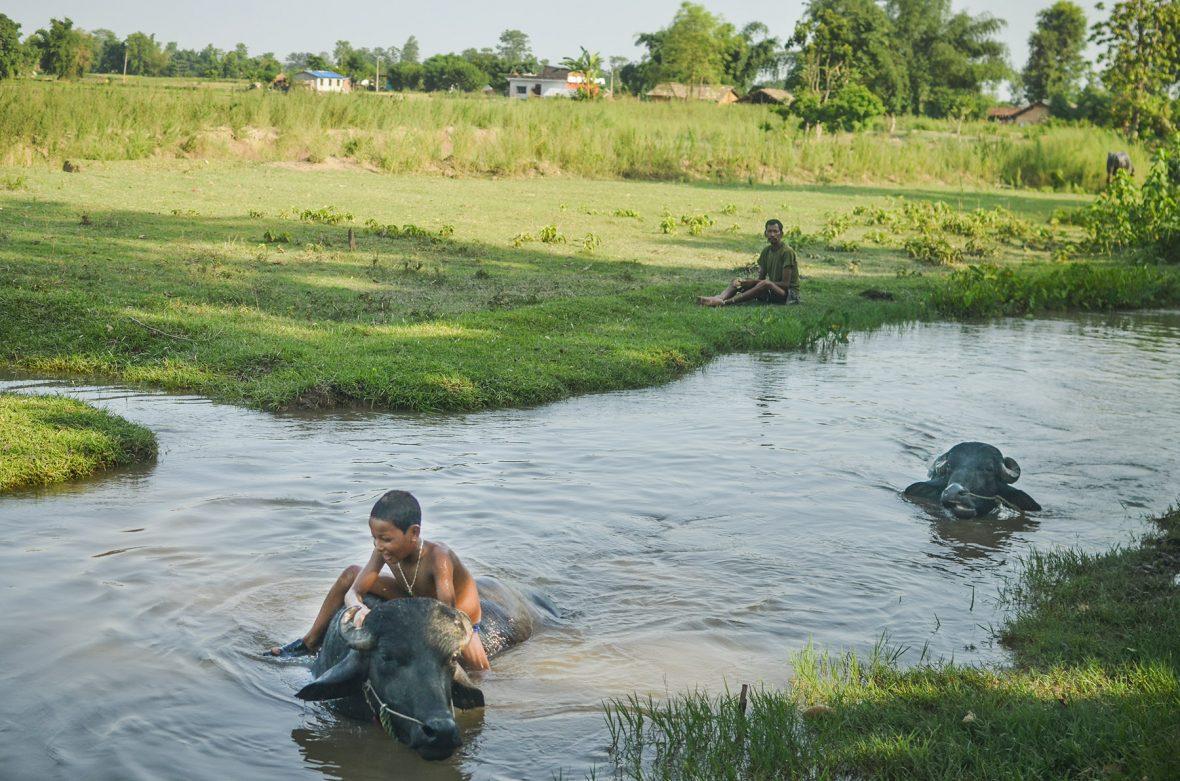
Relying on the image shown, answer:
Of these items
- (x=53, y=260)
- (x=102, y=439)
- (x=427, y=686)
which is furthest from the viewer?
(x=53, y=260)

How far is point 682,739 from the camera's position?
4617 mm

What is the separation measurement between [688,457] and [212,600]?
420cm

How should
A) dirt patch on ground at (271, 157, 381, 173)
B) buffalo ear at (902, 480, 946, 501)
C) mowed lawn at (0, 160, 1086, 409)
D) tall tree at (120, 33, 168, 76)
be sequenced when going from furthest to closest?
tall tree at (120, 33, 168, 76) < dirt patch on ground at (271, 157, 381, 173) < mowed lawn at (0, 160, 1086, 409) < buffalo ear at (902, 480, 946, 501)

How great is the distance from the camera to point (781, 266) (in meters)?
15.2

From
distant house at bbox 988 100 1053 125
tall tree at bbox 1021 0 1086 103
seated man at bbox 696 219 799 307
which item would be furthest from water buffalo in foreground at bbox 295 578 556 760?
tall tree at bbox 1021 0 1086 103

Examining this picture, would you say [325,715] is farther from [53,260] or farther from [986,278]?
[986,278]

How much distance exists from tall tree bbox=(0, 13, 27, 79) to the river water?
4063cm

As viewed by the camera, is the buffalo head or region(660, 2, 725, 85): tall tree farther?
region(660, 2, 725, 85): tall tree

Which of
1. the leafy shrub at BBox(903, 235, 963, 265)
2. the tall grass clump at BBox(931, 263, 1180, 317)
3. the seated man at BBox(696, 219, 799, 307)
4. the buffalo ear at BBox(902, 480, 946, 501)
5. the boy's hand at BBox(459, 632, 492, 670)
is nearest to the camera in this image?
the boy's hand at BBox(459, 632, 492, 670)

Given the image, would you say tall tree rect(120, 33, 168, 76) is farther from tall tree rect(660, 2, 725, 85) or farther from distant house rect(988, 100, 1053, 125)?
distant house rect(988, 100, 1053, 125)

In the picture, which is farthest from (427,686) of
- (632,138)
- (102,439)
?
(632,138)

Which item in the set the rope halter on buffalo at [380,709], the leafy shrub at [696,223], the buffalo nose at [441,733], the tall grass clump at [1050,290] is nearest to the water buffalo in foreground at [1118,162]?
the tall grass clump at [1050,290]

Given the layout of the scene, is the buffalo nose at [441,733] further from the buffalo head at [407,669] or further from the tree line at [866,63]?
the tree line at [866,63]

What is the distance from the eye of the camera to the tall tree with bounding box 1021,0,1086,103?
309 feet
